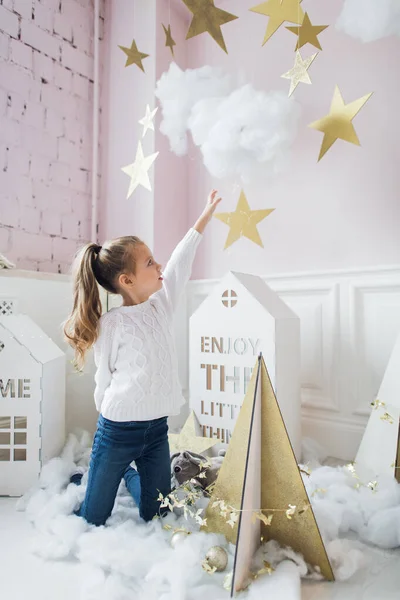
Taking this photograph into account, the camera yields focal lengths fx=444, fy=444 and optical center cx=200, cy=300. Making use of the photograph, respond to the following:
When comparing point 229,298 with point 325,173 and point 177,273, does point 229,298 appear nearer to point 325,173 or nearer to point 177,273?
point 177,273

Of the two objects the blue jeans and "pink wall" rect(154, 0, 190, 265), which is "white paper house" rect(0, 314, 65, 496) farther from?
Answer: "pink wall" rect(154, 0, 190, 265)

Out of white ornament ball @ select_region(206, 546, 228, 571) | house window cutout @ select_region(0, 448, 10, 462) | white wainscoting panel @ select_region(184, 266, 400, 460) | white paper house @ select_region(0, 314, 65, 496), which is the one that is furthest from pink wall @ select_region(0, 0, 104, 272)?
white ornament ball @ select_region(206, 546, 228, 571)

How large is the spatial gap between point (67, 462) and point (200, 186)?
1470 mm

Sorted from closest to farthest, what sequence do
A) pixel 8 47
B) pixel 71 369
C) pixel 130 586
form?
1. pixel 130 586
2. pixel 71 369
3. pixel 8 47

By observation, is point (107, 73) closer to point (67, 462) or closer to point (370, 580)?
point (67, 462)

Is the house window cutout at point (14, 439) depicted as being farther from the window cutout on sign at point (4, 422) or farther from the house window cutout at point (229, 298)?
the house window cutout at point (229, 298)

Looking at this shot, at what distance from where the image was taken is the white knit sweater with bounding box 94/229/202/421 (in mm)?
1183

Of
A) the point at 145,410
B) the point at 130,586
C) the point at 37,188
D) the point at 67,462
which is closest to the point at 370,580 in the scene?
the point at 130,586

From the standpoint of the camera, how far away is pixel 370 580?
94 cm

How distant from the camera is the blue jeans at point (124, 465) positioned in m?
1.18

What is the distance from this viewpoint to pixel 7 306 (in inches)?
70.3

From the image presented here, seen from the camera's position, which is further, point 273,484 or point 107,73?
point 107,73

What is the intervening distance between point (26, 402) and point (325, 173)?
146 cm

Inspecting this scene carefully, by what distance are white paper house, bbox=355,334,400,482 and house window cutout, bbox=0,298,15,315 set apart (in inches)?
55.0
